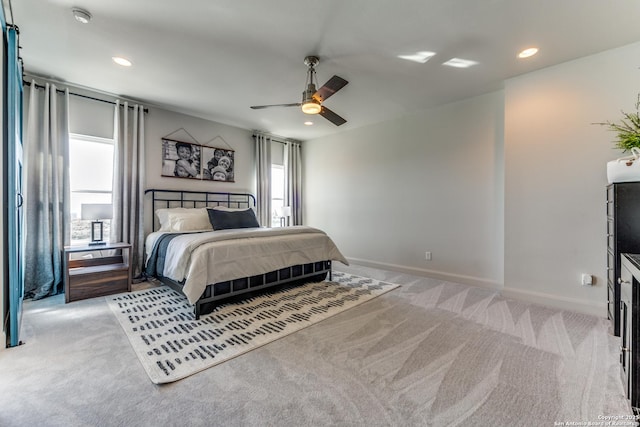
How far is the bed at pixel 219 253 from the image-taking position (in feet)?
8.89

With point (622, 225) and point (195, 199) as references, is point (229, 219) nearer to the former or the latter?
point (195, 199)

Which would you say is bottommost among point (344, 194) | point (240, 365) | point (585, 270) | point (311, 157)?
point (240, 365)

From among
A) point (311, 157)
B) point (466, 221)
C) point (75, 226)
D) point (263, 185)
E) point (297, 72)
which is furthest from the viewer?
point (311, 157)

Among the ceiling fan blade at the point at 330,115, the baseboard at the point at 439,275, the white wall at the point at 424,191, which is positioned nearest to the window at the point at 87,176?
the ceiling fan blade at the point at 330,115

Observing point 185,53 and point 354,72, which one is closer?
point 185,53

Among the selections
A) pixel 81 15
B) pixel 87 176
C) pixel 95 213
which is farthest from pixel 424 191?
pixel 87 176

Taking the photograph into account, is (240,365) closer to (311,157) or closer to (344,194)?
(344,194)

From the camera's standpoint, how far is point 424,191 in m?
4.38

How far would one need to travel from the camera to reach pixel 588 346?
2145 mm

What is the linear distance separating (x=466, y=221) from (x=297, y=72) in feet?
10.0

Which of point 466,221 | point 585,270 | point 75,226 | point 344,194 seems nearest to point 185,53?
point 75,226

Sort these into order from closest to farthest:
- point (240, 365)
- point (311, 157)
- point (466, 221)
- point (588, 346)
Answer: point (240, 365) < point (588, 346) < point (466, 221) < point (311, 157)

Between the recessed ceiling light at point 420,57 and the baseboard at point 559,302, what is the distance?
282cm

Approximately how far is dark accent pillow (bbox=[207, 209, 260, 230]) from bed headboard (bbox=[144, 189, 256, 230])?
2.76ft
